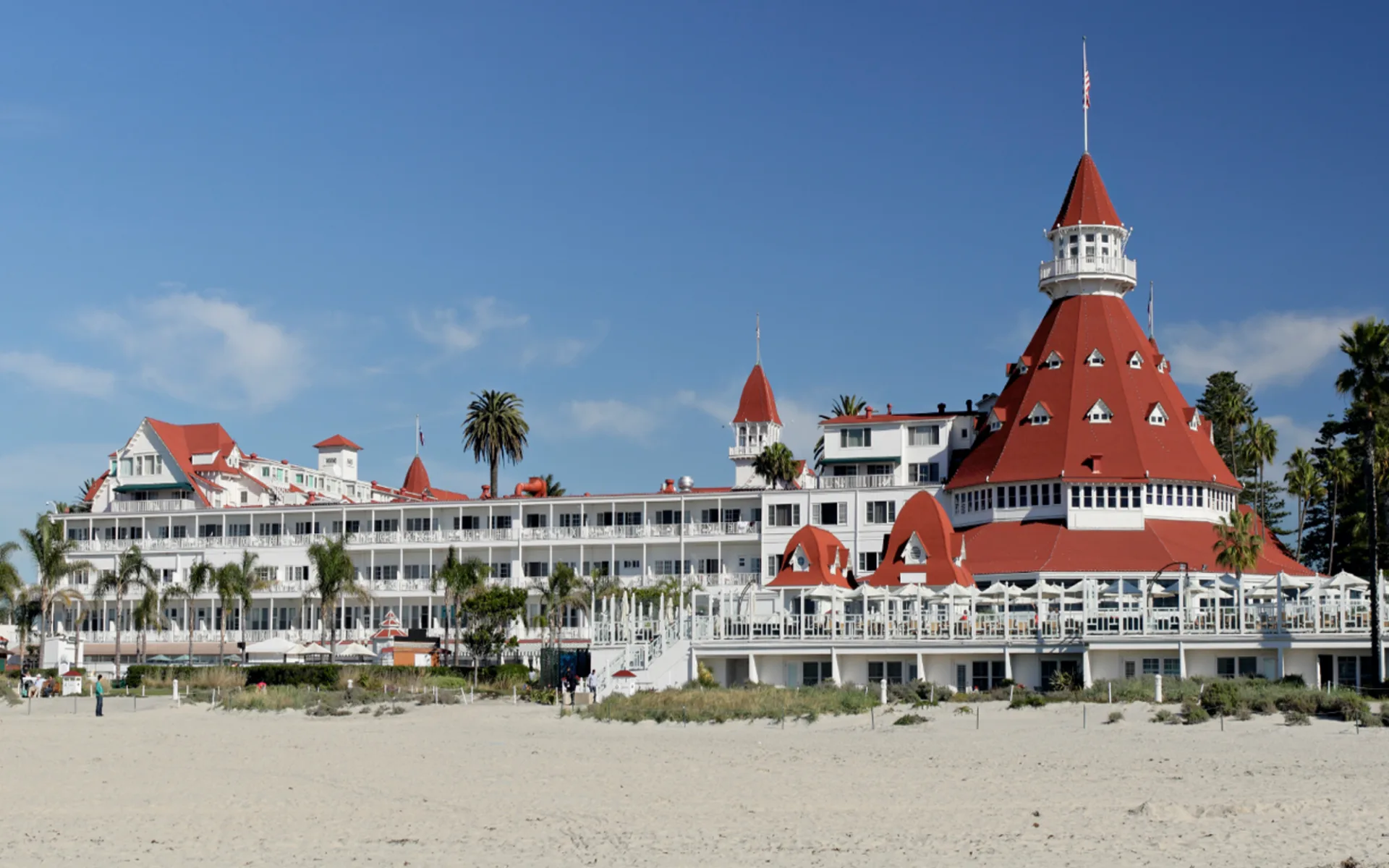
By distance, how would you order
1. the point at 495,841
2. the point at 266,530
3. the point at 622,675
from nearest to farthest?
the point at 495,841 → the point at 622,675 → the point at 266,530

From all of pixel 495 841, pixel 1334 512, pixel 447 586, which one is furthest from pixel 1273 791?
pixel 1334 512

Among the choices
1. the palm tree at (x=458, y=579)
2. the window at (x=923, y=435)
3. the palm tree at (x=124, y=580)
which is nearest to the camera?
the palm tree at (x=458, y=579)

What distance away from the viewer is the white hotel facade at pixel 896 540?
49.0 meters

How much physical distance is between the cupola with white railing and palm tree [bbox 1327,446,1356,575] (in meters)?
17.4

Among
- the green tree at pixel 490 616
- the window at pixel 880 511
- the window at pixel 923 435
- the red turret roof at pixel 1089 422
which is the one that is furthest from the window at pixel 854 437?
the green tree at pixel 490 616

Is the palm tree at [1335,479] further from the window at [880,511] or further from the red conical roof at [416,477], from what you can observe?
the red conical roof at [416,477]

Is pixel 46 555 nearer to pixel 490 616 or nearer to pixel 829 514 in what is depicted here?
pixel 490 616

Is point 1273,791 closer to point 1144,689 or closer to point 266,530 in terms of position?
point 1144,689

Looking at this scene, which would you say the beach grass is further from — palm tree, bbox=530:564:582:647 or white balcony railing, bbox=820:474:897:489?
white balcony railing, bbox=820:474:897:489

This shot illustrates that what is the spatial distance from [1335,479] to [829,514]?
24920 mm

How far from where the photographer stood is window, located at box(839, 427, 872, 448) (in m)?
79.6

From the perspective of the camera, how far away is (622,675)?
48750 millimetres

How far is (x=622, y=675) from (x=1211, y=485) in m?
27.3

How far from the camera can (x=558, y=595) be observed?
76.8m
